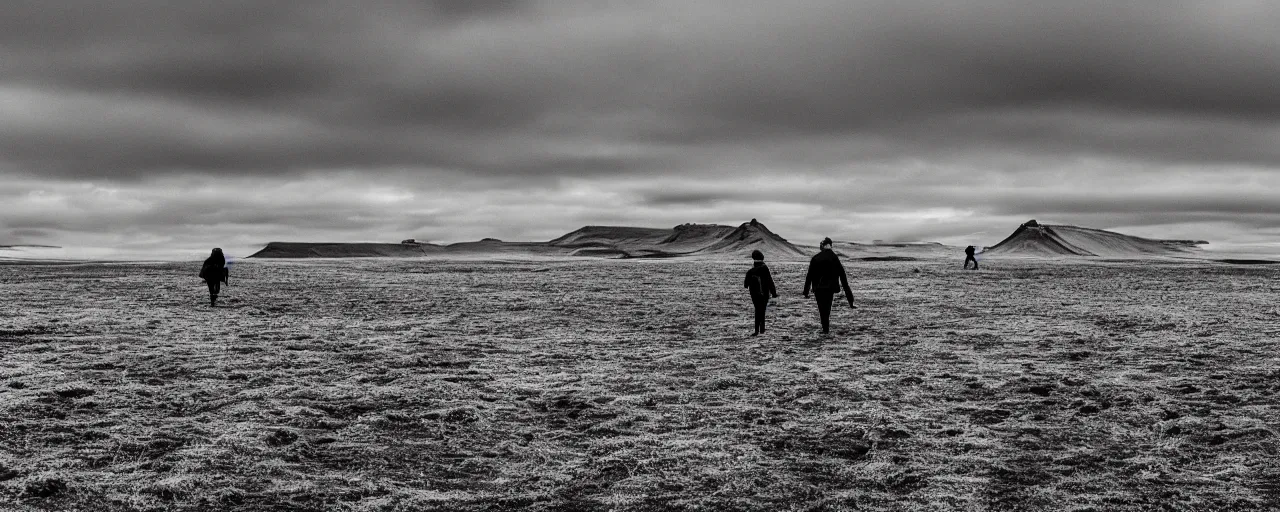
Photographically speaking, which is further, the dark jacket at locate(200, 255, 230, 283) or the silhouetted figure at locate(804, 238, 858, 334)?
the dark jacket at locate(200, 255, 230, 283)

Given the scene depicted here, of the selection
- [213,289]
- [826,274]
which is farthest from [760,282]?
[213,289]

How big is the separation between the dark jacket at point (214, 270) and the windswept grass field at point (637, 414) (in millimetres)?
6160

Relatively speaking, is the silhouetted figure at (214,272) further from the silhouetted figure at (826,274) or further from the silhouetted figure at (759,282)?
the silhouetted figure at (826,274)

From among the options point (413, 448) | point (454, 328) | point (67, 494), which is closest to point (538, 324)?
point (454, 328)

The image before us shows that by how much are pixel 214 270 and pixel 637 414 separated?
2360 cm

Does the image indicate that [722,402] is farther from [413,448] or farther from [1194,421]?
[1194,421]

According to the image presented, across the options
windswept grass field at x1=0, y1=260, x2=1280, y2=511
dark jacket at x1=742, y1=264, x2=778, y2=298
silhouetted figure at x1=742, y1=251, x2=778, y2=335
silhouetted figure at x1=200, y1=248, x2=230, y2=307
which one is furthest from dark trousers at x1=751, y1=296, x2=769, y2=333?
silhouetted figure at x1=200, y1=248, x2=230, y2=307

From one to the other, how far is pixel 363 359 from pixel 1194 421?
42.8 ft

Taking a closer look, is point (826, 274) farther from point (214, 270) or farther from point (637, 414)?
point (214, 270)

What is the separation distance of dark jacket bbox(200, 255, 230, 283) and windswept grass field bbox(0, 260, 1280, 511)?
20.2 ft

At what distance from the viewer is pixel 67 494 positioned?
723 centimetres

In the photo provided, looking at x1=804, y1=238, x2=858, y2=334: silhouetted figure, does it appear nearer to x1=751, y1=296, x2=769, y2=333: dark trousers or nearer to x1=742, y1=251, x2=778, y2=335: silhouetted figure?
x1=742, y1=251, x2=778, y2=335: silhouetted figure

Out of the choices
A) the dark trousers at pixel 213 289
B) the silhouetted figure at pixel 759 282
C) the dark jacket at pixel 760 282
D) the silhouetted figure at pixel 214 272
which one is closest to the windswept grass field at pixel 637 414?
the silhouetted figure at pixel 759 282

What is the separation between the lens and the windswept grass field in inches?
294
